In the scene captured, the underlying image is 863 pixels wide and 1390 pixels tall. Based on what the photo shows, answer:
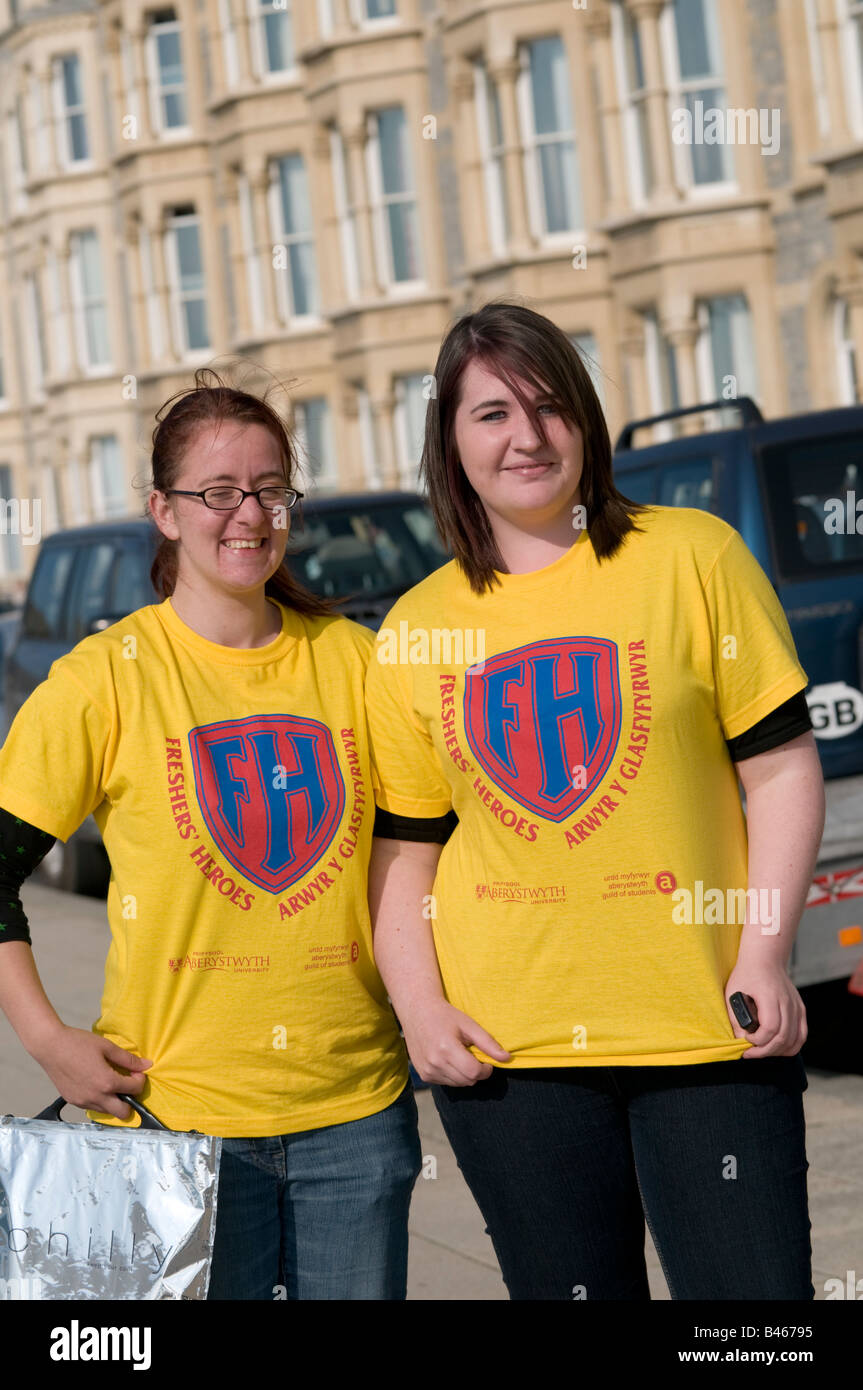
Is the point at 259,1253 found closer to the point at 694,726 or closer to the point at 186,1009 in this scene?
the point at 186,1009

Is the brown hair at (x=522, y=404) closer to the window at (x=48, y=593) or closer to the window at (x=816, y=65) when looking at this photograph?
the window at (x=48, y=593)

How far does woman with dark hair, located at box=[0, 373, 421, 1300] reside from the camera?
2.67m

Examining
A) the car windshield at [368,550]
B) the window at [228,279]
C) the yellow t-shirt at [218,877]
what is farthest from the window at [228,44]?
the yellow t-shirt at [218,877]

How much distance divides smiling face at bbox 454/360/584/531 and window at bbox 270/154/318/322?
1048 inches

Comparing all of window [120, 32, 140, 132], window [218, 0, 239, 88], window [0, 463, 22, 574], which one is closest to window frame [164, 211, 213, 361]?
window [120, 32, 140, 132]

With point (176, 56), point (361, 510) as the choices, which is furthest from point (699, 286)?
point (176, 56)

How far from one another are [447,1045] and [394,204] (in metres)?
24.4

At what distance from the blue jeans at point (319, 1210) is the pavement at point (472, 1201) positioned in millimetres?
854

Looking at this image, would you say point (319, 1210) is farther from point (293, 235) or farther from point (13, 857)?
point (293, 235)

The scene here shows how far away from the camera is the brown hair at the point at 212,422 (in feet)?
9.25

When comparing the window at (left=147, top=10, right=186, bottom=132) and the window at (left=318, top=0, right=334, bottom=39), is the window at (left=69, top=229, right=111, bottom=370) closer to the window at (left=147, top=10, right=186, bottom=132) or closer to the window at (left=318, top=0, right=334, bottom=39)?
the window at (left=147, top=10, right=186, bottom=132)

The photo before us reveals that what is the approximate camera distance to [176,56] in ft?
104

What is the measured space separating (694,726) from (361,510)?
7.04 m

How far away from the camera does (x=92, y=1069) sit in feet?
8.68
